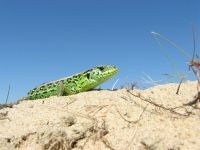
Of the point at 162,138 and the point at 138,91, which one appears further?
the point at 138,91

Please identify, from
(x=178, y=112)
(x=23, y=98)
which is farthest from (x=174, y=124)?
(x=23, y=98)

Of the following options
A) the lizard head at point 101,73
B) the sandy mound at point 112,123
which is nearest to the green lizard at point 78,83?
the lizard head at point 101,73

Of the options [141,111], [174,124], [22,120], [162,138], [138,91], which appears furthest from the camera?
[138,91]

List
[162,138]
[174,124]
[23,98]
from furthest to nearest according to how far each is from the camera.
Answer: [23,98] → [174,124] → [162,138]

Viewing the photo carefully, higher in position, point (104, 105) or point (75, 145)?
point (104, 105)

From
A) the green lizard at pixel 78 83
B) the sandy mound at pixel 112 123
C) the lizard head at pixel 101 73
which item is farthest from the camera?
the lizard head at pixel 101 73

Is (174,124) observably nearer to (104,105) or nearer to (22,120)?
(104,105)

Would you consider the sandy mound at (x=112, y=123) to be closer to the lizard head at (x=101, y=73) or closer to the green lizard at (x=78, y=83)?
the green lizard at (x=78, y=83)
